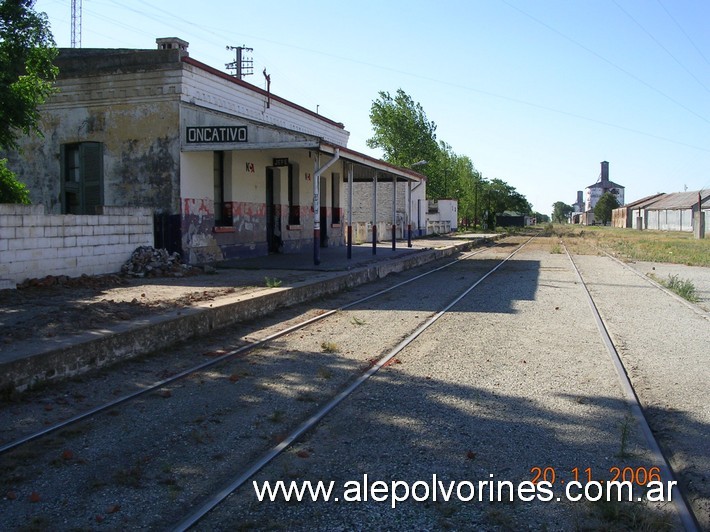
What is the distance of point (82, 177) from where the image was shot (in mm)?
17250

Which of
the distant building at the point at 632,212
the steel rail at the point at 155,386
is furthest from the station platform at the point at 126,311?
the distant building at the point at 632,212

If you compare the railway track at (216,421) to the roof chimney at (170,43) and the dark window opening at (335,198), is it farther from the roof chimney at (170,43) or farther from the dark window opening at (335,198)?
the dark window opening at (335,198)

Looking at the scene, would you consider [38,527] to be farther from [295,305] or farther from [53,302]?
[295,305]

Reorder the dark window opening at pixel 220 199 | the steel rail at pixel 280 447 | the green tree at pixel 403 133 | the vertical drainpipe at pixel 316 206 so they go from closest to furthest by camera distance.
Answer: the steel rail at pixel 280 447
the vertical drainpipe at pixel 316 206
the dark window opening at pixel 220 199
the green tree at pixel 403 133

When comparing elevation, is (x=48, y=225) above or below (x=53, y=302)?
above

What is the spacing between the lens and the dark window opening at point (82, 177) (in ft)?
55.7

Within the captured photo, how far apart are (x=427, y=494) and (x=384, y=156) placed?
66.7 m

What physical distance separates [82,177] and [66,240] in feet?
16.4

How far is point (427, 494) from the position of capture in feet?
12.9

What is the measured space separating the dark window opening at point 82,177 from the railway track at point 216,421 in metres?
10.0

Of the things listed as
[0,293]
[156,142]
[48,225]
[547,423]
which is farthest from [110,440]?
[156,142]

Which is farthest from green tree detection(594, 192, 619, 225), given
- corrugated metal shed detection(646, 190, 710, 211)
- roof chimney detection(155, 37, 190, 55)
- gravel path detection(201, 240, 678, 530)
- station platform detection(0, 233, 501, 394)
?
gravel path detection(201, 240, 678, 530)

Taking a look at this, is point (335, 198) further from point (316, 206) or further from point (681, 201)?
point (681, 201)

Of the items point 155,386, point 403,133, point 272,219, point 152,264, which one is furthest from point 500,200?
point 155,386
